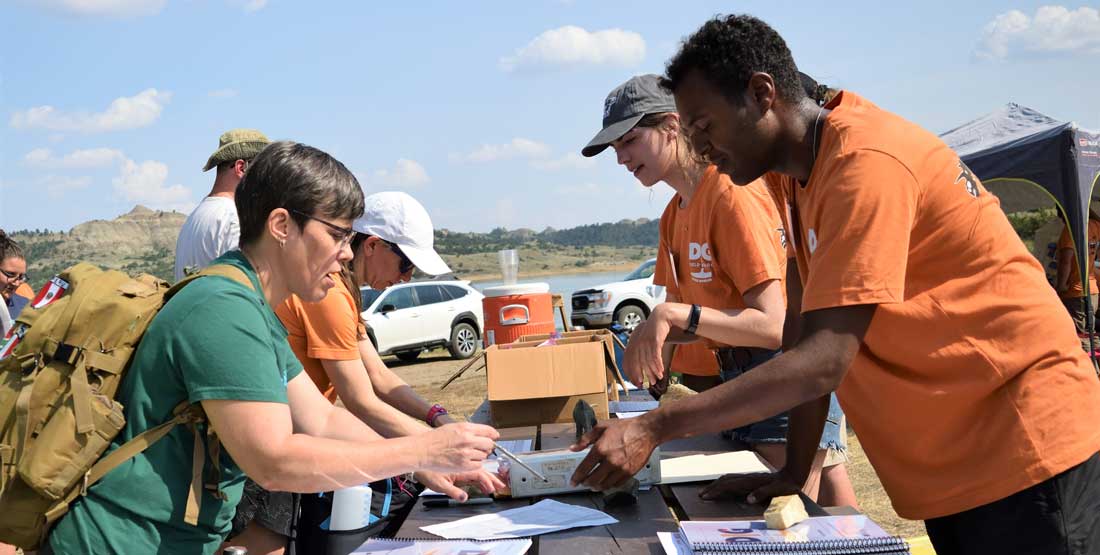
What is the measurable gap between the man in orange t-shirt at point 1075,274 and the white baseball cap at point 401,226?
760 centimetres

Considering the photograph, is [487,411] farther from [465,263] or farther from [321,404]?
[465,263]

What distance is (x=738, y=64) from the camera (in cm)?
188

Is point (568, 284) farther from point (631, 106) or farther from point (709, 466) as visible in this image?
point (709, 466)

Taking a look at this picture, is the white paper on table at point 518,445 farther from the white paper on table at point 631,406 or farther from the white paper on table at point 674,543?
the white paper on table at point 674,543

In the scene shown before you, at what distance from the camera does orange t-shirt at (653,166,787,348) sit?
270 cm

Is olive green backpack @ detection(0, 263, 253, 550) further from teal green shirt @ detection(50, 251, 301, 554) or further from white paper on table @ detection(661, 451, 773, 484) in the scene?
white paper on table @ detection(661, 451, 773, 484)

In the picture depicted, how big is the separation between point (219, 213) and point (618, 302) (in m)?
14.8

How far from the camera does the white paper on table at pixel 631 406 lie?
141 inches

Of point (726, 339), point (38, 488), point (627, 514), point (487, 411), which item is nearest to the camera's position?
point (38, 488)

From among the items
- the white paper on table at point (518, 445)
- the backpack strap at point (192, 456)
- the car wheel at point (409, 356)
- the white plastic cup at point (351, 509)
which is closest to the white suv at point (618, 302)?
the car wheel at point (409, 356)

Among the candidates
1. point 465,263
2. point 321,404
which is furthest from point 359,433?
point 465,263

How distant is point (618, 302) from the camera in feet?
60.8

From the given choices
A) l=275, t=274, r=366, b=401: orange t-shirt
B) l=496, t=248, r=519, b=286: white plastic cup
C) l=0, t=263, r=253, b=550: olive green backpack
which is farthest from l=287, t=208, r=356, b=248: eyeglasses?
l=496, t=248, r=519, b=286: white plastic cup

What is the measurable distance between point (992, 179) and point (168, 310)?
9.20 m
